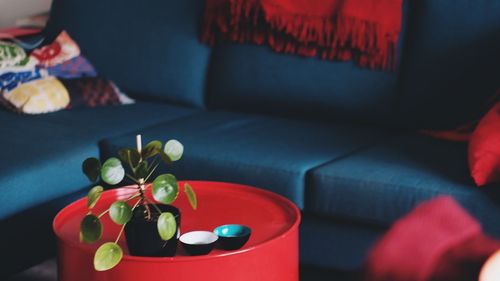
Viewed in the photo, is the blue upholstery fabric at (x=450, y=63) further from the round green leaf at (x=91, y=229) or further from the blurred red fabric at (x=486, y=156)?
the round green leaf at (x=91, y=229)

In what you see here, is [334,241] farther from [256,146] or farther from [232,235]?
[232,235]

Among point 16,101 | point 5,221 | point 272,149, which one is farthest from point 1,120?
point 272,149

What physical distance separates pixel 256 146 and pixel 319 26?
20.2 inches

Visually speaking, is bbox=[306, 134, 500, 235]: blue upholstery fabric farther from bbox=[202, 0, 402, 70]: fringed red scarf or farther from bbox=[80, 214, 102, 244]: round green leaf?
bbox=[80, 214, 102, 244]: round green leaf

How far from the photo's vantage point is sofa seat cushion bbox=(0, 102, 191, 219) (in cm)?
207

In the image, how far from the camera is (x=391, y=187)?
194 centimetres

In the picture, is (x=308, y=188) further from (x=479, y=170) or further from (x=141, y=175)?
(x=141, y=175)

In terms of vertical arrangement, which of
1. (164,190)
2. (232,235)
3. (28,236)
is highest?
(164,190)

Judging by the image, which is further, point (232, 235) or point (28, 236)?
point (28, 236)

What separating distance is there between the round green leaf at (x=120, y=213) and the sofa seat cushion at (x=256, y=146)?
0.65 metres

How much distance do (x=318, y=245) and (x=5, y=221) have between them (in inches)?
31.1

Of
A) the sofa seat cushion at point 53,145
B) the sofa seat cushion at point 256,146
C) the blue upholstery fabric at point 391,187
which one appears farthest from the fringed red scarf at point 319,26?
the blue upholstery fabric at point 391,187

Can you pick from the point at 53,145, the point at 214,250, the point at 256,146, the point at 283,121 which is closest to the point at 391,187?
the point at 256,146

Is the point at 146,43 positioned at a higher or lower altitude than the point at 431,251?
lower
